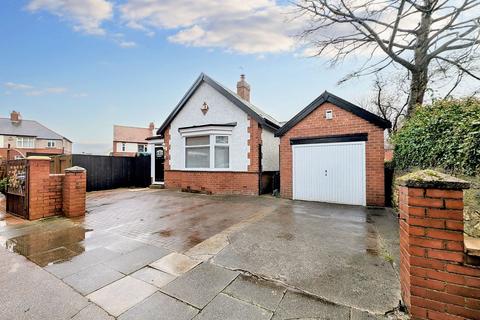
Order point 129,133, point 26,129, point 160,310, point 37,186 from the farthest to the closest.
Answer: point 129,133 → point 26,129 → point 37,186 → point 160,310

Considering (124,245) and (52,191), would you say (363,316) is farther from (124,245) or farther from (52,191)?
(52,191)

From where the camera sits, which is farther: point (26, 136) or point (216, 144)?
point (26, 136)

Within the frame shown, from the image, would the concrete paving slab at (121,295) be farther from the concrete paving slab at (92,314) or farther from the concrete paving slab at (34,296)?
the concrete paving slab at (34,296)

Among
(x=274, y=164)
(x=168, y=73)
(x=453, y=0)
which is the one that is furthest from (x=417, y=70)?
(x=168, y=73)

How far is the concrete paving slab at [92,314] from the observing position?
201 cm

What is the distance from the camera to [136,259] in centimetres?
326

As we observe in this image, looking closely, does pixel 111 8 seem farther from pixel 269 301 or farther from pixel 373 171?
pixel 373 171

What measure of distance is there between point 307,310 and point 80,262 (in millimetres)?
3208

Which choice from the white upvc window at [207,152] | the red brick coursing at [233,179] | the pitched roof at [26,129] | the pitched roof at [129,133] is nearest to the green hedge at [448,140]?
the red brick coursing at [233,179]

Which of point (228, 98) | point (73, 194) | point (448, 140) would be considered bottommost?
point (73, 194)

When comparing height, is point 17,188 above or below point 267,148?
below

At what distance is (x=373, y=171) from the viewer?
7.34 metres

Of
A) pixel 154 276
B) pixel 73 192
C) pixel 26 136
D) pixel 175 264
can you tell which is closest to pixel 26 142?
pixel 26 136

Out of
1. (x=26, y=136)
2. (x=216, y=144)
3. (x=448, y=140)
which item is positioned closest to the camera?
(x=448, y=140)
